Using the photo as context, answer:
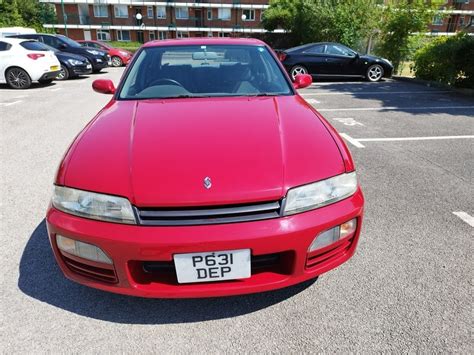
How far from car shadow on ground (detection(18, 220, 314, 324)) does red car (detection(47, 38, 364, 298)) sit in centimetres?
29

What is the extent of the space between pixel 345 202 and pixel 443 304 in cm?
86

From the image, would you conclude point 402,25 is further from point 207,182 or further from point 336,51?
point 207,182

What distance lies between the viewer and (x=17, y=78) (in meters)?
10.2

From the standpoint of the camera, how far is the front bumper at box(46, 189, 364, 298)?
1636 millimetres

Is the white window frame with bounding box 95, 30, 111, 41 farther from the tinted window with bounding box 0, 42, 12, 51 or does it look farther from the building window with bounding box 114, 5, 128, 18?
the tinted window with bounding box 0, 42, 12, 51

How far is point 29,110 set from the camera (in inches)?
296

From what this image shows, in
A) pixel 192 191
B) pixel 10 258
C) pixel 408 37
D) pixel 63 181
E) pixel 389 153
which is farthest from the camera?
pixel 408 37

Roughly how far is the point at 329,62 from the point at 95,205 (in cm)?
1095

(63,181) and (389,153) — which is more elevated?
(63,181)

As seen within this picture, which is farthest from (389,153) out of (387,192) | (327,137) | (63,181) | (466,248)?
(63,181)

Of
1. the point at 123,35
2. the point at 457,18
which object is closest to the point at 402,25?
the point at 123,35

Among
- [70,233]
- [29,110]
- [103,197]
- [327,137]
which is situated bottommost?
[29,110]

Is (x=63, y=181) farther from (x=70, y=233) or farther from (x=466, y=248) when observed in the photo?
(x=466, y=248)

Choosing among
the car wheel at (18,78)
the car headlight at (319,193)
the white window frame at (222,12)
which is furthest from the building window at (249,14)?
Answer: the car headlight at (319,193)
